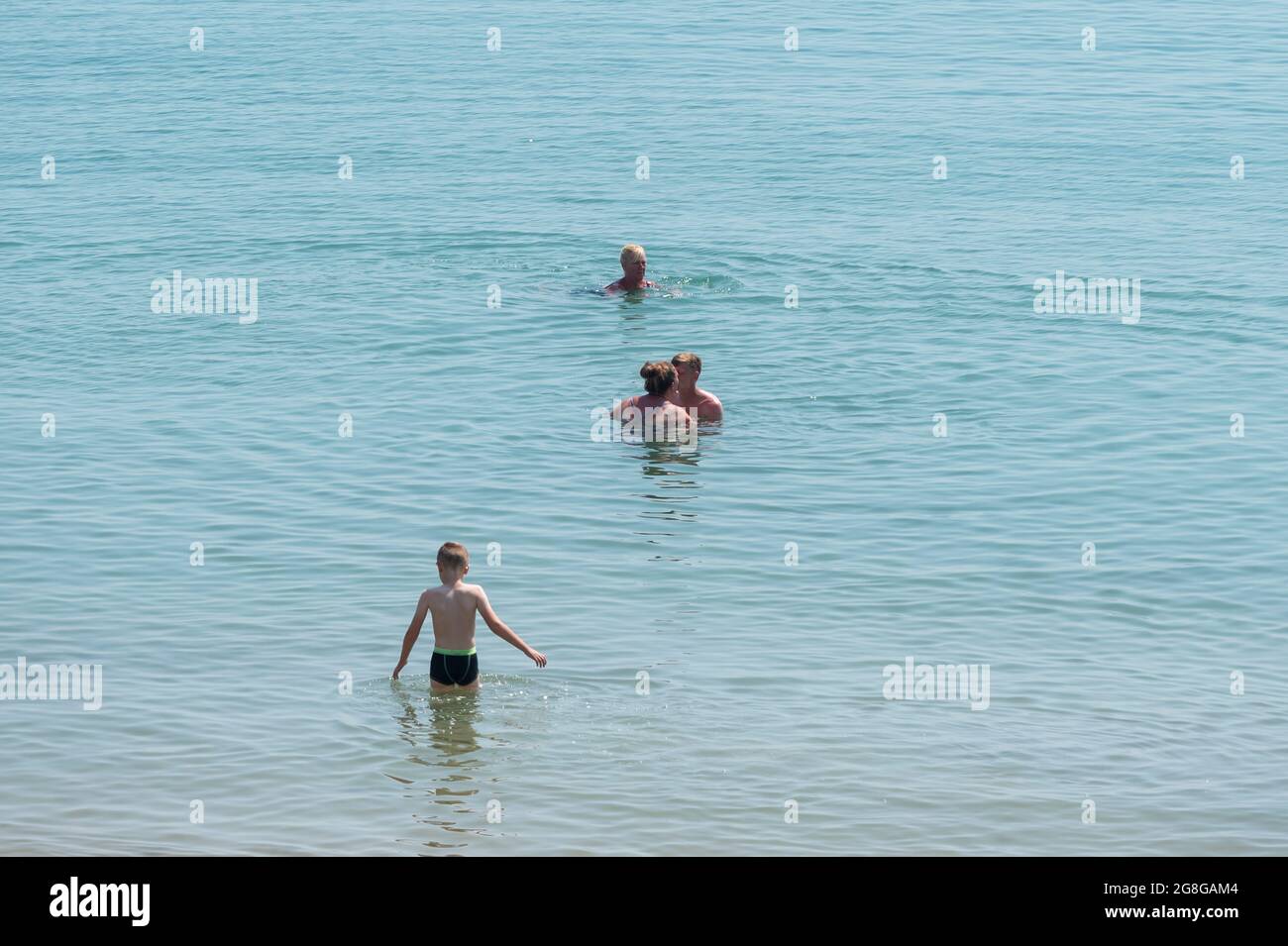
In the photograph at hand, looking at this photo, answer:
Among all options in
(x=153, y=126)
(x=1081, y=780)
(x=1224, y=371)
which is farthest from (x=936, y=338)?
(x=153, y=126)

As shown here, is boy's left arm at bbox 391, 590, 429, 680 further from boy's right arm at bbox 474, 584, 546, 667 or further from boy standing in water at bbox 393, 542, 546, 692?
boy's right arm at bbox 474, 584, 546, 667

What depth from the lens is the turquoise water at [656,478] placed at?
1107 centimetres

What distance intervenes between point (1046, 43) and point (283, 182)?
23471 millimetres

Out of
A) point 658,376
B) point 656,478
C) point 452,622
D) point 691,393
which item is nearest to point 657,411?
point 658,376

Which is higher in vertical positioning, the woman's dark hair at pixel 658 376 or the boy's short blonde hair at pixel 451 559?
the woman's dark hair at pixel 658 376

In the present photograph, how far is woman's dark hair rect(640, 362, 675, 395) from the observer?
17984 mm

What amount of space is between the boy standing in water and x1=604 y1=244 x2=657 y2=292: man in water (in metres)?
11.6

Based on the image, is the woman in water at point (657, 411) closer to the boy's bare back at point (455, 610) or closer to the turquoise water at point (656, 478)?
the turquoise water at point (656, 478)

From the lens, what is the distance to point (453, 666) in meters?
12.2

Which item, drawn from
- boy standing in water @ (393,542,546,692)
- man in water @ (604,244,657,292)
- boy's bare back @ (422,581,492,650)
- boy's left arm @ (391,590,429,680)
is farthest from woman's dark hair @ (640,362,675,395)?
boy's left arm @ (391,590,429,680)

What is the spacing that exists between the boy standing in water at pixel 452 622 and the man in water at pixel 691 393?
6425mm

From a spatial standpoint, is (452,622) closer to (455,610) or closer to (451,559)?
(455,610)

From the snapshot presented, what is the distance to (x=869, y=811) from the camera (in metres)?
10.7

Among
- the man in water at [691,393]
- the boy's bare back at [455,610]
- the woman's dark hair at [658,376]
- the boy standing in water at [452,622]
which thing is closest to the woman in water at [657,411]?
the woman's dark hair at [658,376]
